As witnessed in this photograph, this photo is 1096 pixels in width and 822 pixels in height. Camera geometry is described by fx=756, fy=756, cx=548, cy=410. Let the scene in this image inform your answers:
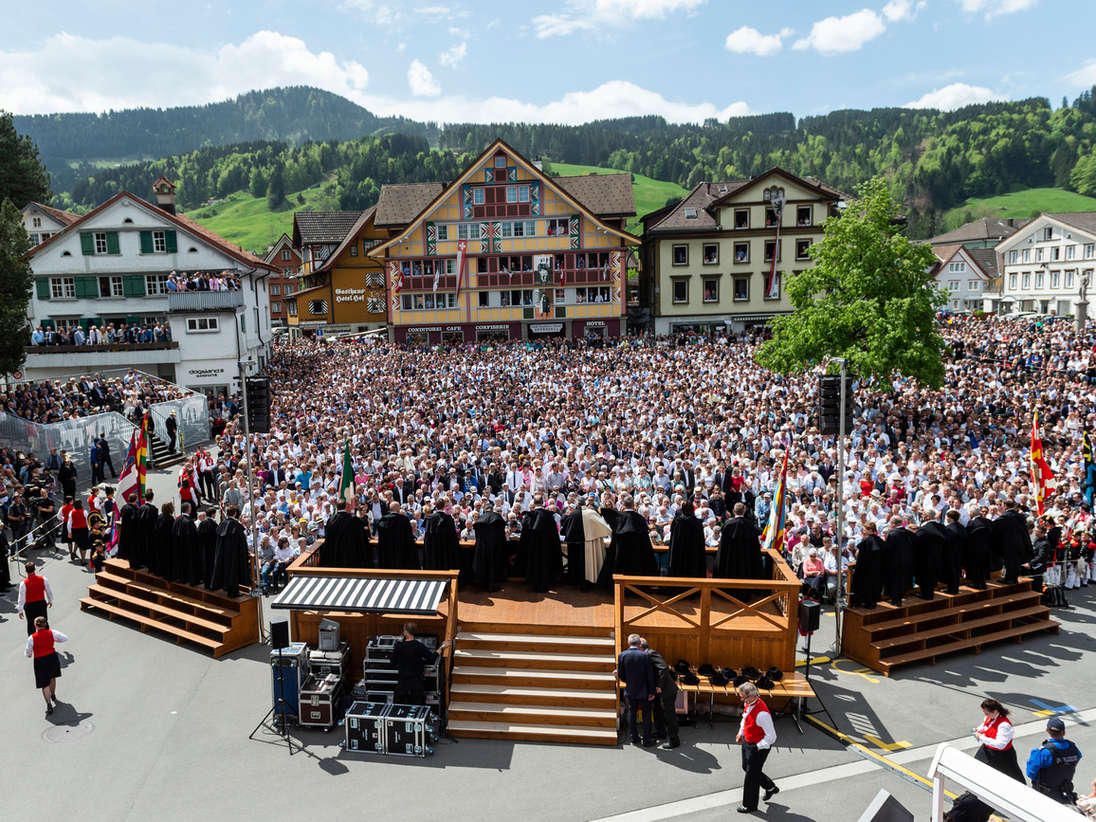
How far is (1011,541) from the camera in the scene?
14211 millimetres

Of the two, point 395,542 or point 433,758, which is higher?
point 395,542

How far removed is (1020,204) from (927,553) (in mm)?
142089

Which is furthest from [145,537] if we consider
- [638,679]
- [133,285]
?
[133,285]

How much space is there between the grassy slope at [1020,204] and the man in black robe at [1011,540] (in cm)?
13309

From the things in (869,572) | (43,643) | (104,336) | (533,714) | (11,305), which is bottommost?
(533,714)

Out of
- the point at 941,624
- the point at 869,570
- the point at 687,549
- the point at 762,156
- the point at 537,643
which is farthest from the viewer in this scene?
the point at 762,156

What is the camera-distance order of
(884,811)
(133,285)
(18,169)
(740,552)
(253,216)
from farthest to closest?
(253,216) < (18,169) < (133,285) < (740,552) < (884,811)

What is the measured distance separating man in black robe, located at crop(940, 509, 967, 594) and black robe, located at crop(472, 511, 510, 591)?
312 inches

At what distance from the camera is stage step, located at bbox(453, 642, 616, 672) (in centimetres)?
1160

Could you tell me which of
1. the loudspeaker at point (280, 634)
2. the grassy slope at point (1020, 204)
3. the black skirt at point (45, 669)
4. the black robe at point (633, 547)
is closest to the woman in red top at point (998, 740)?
the black robe at point (633, 547)

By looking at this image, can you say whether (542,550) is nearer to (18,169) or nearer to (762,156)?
(18,169)

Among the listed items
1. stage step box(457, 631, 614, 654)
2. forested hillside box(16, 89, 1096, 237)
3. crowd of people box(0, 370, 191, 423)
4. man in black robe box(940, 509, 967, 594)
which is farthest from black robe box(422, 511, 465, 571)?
forested hillside box(16, 89, 1096, 237)

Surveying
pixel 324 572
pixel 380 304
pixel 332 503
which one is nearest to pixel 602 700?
pixel 324 572

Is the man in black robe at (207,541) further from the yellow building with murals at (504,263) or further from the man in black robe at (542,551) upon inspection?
the yellow building with murals at (504,263)
